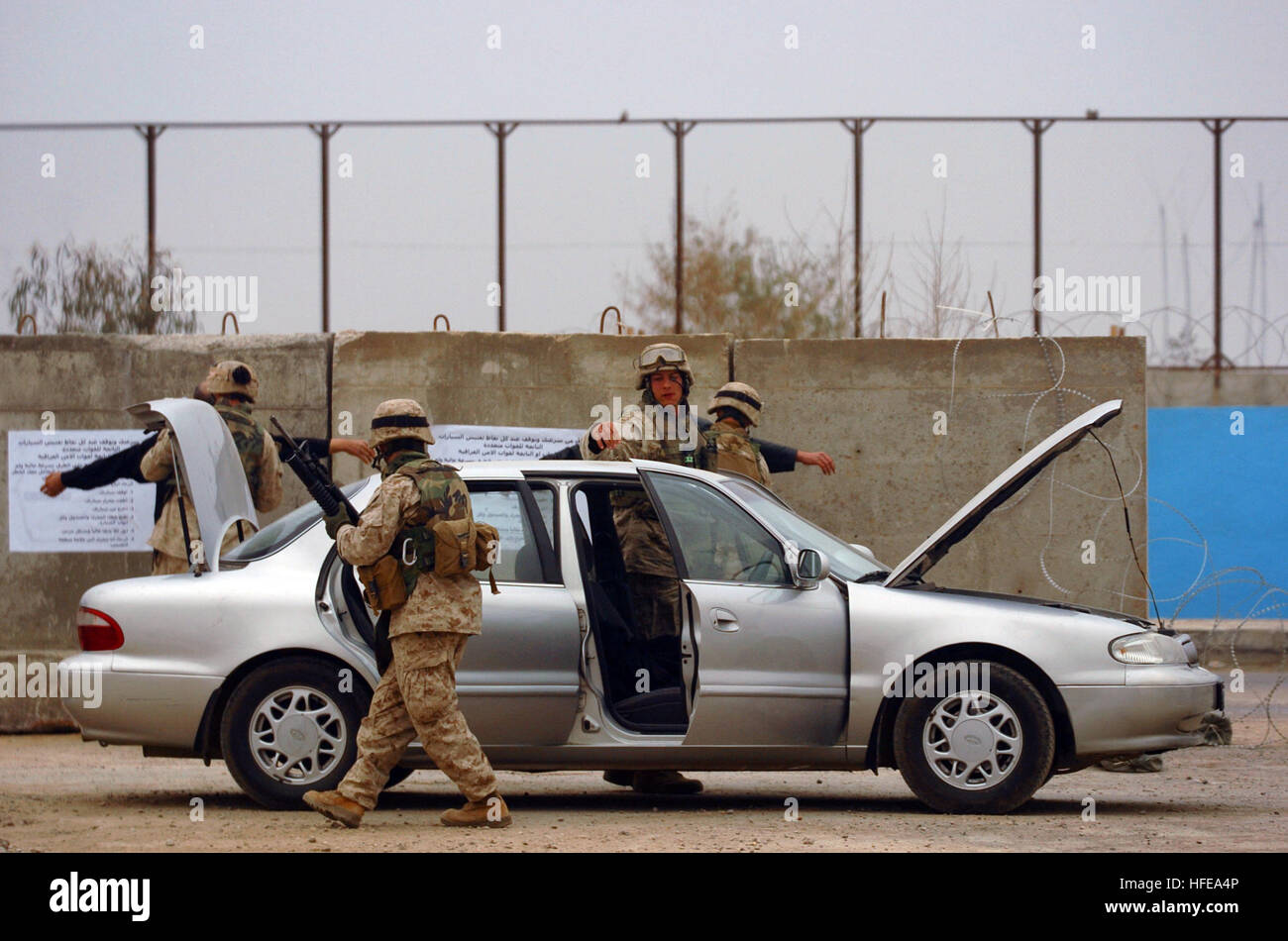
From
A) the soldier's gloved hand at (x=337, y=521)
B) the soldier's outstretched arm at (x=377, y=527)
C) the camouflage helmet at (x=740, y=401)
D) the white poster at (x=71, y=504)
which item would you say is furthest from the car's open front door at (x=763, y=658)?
the white poster at (x=71, y=504)

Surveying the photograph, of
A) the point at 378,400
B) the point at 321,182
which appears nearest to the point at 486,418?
the point at 378,400

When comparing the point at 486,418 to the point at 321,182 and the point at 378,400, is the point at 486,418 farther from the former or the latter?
the point at 321,182

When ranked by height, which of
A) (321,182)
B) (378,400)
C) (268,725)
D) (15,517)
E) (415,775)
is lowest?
(415,775)

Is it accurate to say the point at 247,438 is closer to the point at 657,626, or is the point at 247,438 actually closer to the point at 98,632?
the point at 98,632

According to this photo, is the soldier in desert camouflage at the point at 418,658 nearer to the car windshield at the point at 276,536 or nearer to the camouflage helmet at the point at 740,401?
the car windshield at the point at 276,536

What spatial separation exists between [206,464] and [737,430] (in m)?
3.08

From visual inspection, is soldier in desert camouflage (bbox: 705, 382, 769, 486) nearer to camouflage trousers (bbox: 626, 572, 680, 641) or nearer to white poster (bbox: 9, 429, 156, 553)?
camouflage trousers (bbox: 626, 572, 680, 641)

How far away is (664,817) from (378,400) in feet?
16.0

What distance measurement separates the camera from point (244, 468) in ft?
29.9

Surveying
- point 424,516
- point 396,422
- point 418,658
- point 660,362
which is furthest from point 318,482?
point 660,362

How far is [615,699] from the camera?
7.68m

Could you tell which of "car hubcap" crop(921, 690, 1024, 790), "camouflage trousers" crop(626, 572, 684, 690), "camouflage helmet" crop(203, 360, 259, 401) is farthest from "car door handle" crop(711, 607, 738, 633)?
"camouflage helmet" crop(203, 360, 259, 401)

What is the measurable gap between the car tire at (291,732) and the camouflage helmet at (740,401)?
9.88 ft

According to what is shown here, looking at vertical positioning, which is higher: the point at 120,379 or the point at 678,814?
the point at 120,379
